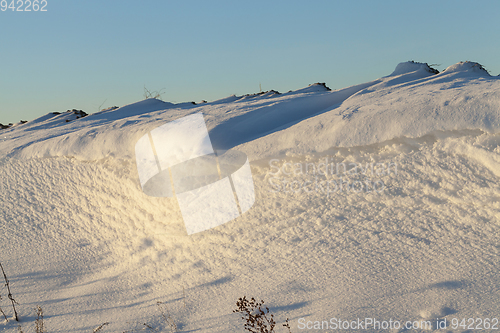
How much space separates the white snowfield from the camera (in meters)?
2.16

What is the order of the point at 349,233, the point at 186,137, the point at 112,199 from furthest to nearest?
the point at 112,199 < the point at 186,137 < the point at 349,233

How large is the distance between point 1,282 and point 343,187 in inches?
136

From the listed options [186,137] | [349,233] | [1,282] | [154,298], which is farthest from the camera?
[1,282]

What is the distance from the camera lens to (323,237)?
253 cm

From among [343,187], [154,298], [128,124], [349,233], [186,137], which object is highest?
[128,124]

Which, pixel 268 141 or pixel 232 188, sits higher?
pixel 268 141

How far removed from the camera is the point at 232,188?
2.85 meters

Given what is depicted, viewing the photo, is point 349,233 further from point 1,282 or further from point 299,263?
point 1,282

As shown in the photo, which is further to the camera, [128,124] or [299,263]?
[128,124]

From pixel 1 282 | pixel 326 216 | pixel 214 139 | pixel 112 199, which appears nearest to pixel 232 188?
pixel 214 139

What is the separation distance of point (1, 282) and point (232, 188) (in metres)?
2.62

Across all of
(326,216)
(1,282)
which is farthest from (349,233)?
(1,282)

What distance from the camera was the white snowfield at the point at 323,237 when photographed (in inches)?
84.9

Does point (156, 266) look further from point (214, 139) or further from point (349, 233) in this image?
point (349, 233)
